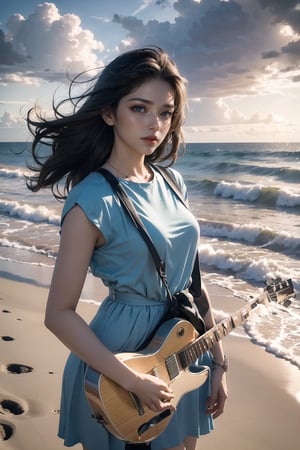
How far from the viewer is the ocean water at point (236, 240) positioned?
504 cm

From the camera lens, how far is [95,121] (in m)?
1.92

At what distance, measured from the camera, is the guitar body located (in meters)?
1.55

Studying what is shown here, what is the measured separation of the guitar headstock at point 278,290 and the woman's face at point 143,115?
920 mm

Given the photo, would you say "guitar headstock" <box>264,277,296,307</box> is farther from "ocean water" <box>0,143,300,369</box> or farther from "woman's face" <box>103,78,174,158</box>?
"ocean water" <box>0,143,300,369</box>

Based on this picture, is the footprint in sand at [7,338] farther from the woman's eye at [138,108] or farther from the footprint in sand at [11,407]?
the woman's eye at [138,108]

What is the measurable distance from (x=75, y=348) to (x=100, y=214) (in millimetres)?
426

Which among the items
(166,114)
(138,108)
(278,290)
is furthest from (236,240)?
(138,108)

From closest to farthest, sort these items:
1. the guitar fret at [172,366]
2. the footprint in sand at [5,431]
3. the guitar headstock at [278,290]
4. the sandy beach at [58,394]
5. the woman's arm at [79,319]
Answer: the woman's arm at [79,319]
the guitar fret at [172,366]
the guitar headstock at [278,290]
the footprint in sand at [5,431]
the sandy beach at [58,394]

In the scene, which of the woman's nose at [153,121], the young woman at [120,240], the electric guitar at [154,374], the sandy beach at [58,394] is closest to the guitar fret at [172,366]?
the electric guitar at [154,374]

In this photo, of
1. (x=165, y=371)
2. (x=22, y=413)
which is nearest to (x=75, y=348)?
(x=165, y=371)

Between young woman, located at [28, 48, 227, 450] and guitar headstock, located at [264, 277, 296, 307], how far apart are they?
0.42 meters

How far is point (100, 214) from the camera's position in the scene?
1609 mm

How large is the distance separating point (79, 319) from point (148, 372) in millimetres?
315

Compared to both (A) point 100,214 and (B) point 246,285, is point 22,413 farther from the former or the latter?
(B) point 246,285
